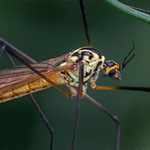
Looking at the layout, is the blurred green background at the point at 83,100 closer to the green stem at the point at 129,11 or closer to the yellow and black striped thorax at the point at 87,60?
the yellow and black striped thorax at the point at 87,60

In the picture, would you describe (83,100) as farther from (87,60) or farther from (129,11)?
(129,11)

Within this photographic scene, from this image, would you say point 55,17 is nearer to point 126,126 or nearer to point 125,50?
point 125,50

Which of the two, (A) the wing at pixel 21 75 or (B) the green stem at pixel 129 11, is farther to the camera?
(A) the wing at pixel 21 75

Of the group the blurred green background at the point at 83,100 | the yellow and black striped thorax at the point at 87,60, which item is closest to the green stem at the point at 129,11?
the yellow and black striped thorax at the point at 87,60

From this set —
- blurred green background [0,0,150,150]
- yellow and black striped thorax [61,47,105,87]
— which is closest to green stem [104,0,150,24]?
yellow and black striped thorax [61,47,105,87]

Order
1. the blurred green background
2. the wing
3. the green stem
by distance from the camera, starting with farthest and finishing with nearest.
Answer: the blurred green background, the wing, the green stem

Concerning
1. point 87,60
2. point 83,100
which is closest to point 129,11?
point 87,60

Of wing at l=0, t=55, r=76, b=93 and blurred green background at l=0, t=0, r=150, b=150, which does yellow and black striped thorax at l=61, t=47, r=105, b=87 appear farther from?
blurred green background at l=0, t=0, r=150, b=150

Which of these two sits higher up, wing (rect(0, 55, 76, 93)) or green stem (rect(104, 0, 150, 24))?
green stem (rect(104, 0, 150, 24))
